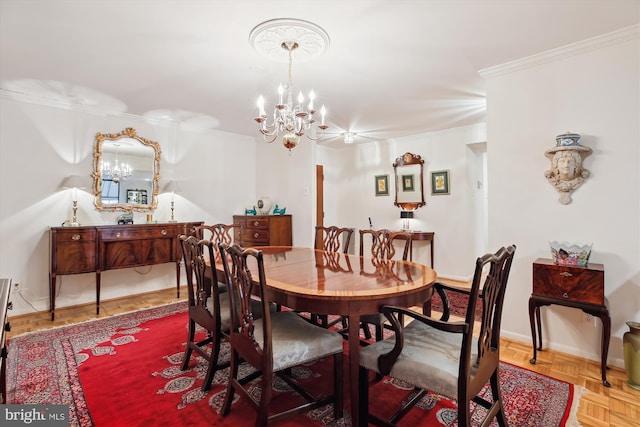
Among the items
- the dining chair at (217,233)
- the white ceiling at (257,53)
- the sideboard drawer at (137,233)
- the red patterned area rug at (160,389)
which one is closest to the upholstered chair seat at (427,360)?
the red patterned area rug at (160,389)

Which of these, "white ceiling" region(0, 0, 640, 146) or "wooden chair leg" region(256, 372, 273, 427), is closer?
"wooden chair leg" region(256, 372, 273, 427)

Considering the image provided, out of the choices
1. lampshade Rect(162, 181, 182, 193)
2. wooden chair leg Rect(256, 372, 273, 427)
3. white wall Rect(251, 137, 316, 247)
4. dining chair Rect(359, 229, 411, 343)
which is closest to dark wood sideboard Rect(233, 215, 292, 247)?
white wall Rect(251, 137, 316, 247)

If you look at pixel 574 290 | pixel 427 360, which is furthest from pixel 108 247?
pixel 574 290

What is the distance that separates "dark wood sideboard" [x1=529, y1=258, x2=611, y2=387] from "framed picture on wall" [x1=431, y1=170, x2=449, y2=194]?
273cm

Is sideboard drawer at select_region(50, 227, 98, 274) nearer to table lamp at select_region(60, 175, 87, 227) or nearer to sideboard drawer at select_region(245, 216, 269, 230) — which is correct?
table lamp at select_region(60, 175, 87, 227)

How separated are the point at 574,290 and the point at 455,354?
137 cm

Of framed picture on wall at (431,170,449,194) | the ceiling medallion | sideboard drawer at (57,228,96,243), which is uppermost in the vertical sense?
the ceiling medallion

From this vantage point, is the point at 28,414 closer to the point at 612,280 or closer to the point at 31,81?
the point at 31,81

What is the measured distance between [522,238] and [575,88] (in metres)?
1.23

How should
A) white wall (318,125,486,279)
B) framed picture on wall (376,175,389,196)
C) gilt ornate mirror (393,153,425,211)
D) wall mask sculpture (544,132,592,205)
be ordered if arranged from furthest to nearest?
framed picture on wall (376,175,389,196) < gilt ornate mirror (393,153,425,211) < white wall (318,125,486,279) < wall mask sculpture (544,132,592,205)

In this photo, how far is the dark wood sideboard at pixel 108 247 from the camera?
Answer: 328cm

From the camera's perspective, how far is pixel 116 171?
4047 mm

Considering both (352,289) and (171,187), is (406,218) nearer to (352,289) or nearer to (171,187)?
(171,187)

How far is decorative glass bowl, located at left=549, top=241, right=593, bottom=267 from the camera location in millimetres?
2273
